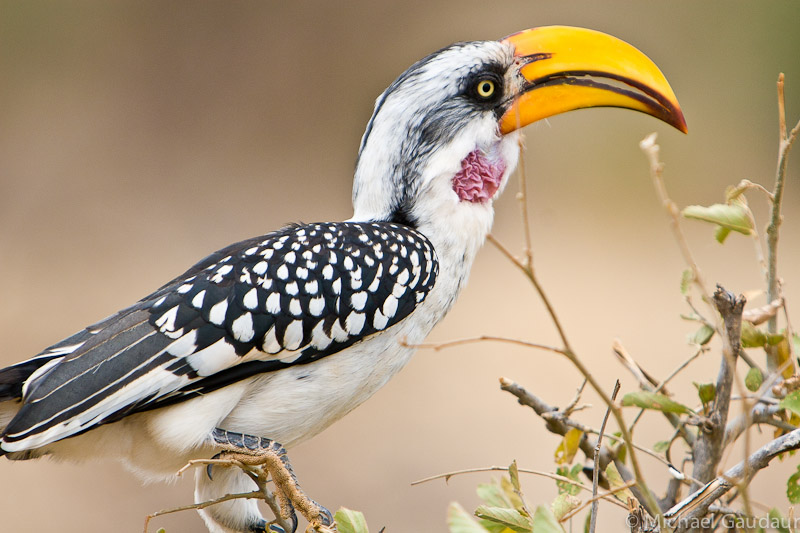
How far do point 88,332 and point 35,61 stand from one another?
16.3 ft

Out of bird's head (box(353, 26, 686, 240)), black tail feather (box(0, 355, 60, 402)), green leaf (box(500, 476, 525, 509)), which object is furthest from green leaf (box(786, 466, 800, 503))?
black tail feather (box(0, 355, 60, 402))

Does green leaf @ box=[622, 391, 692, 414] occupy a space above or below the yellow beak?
below

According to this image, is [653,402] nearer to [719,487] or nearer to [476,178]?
[719,487]

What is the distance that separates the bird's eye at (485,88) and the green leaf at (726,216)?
2.44 feet

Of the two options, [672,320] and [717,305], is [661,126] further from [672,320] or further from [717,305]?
[717,305]

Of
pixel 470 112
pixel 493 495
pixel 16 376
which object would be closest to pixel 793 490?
pixel 493 495

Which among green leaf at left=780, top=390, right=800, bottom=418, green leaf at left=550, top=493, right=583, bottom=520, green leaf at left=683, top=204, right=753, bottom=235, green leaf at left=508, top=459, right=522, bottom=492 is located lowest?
green leaf at left=550, top=493, right=583, bottom=520

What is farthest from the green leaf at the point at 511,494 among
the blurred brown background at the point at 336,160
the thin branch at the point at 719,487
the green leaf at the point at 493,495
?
the blurred brown background at the point at 336,160

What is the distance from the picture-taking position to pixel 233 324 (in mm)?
1679

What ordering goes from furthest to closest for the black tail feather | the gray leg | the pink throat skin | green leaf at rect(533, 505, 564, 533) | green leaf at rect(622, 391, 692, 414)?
the pink throat skin
the gray leg
the black tail feather
green leaf at rect(622, 391, 692, 414)
green leaf at rect(533, 505, 564, 533)

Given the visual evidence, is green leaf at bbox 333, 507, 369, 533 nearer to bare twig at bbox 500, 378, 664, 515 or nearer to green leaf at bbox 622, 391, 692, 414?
bare twig at bbox 500, 378, 664, 515

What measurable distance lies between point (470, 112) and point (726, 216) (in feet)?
2.51

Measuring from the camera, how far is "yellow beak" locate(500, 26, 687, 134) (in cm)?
194

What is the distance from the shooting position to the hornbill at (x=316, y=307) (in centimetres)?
162
